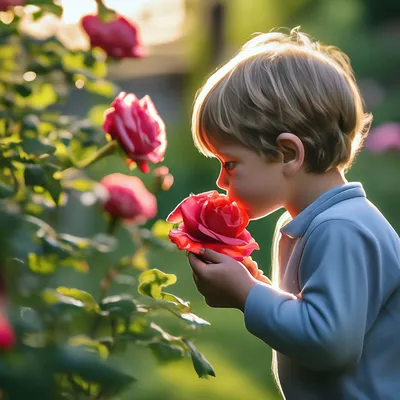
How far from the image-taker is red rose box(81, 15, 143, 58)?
2215 millimetres

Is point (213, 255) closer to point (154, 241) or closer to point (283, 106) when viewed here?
point (283, 106)

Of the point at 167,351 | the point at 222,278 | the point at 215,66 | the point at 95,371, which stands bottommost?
the point at 215,66

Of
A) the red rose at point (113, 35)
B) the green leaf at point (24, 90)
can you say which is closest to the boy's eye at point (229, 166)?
the green leaf at point (24, 90)

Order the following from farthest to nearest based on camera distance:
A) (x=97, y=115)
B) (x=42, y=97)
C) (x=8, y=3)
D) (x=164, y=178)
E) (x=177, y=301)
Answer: (x=97, y=115) → (x=42, y=97) → (x=164, y=178) → (x=8, y=3) → (x=177, y=301)

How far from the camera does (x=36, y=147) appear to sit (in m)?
1.72

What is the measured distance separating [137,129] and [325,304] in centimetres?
61

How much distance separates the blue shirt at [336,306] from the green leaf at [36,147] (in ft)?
1.69

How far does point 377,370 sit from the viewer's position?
4.83 ft

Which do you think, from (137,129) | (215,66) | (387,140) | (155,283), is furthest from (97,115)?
(215,66)

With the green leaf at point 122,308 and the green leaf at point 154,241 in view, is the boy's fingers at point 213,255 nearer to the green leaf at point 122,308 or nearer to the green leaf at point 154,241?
the green leaf at point 122,308

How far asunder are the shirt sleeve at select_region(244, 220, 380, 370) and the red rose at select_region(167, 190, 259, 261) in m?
0.09

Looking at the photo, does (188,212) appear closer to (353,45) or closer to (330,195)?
(330,195)

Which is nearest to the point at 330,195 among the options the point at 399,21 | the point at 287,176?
the point at 287,176

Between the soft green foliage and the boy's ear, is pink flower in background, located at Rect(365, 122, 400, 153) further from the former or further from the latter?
the boy's ear
